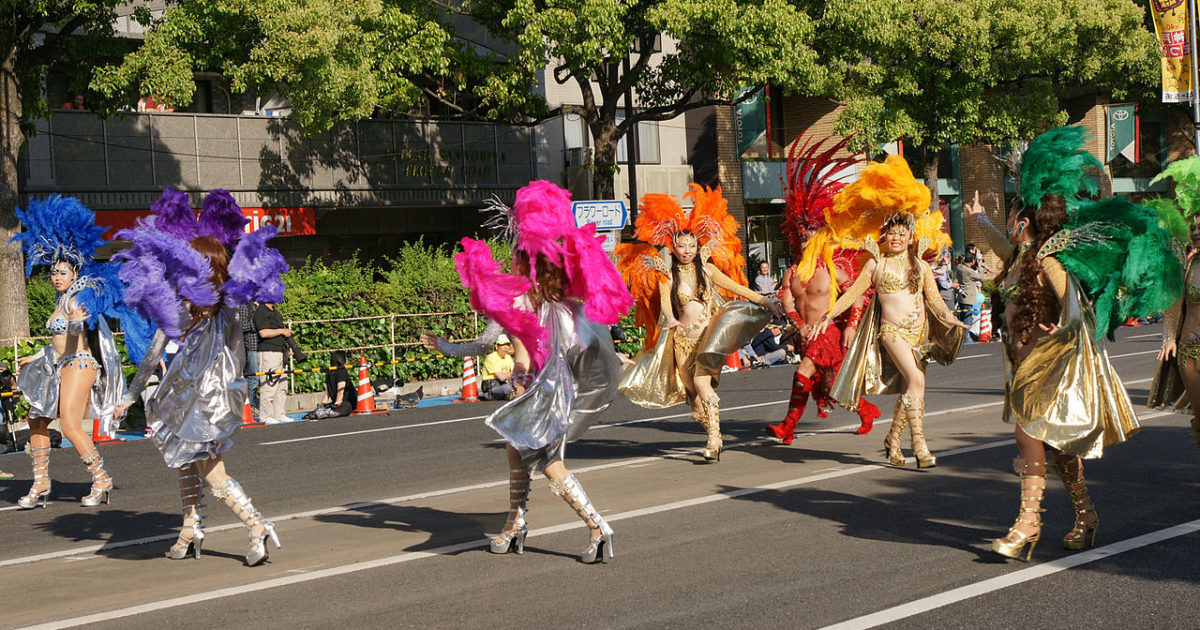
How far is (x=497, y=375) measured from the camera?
17438 millimetres

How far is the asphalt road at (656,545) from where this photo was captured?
5.70 m

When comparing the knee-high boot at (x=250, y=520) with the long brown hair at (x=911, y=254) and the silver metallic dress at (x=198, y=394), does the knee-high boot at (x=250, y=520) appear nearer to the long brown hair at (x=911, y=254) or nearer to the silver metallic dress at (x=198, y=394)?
the silver metallic dress at (x=198, y=394)

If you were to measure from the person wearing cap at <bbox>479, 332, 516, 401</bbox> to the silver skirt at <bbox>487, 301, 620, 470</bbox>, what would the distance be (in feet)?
34.4

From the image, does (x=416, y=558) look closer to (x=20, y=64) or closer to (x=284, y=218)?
(x=20, y=64)

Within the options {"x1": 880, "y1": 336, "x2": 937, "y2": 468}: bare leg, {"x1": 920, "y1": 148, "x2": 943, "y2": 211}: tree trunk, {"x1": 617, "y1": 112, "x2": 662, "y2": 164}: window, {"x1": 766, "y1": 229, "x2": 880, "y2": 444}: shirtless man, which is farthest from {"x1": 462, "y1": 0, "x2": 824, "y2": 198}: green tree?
{"x1": 880, "y1": 336, "x2": 937, "y2": 468}: bare leg

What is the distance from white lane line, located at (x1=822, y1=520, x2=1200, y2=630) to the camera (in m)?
5.40

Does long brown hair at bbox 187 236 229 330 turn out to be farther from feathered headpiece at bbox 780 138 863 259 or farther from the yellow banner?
the yellow banner

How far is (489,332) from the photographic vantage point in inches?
273

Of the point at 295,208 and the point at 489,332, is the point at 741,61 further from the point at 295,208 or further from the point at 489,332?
the point at 489,332

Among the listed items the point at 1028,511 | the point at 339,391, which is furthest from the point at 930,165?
the point at 1028,511

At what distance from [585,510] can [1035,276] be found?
2663mm

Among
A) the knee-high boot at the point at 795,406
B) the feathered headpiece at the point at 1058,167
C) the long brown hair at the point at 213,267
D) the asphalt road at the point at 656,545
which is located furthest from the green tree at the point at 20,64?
the feathered headpiece at the point at 1058,167

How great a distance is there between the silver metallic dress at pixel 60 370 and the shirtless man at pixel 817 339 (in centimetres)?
555

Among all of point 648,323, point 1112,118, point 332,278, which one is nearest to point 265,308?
point 332,278
